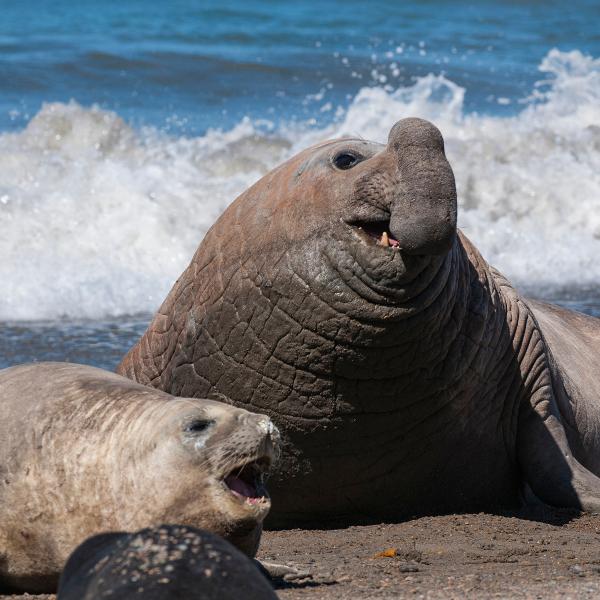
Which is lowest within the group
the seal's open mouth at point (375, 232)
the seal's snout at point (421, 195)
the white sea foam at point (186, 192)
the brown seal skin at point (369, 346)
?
the white sea foam at point (186, 192)

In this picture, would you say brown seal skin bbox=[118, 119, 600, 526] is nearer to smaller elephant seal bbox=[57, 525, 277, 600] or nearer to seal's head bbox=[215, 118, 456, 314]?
seal's head bbox=[215, 118, 456, 314]

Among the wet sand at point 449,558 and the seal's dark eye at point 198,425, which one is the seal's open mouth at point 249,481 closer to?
the seal's dark eye at point 198,425

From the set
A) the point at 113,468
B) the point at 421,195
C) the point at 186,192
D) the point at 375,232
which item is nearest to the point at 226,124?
the point at 186,192

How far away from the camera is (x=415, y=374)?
22.4 feet

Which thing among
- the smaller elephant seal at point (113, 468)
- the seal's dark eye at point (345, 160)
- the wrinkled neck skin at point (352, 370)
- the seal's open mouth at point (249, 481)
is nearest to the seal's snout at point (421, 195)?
the wrinkled neck skin at point (352, 370)

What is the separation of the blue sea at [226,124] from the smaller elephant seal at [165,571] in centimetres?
595

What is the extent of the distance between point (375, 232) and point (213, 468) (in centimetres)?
176

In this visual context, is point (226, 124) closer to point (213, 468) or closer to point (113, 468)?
point (113, 468)

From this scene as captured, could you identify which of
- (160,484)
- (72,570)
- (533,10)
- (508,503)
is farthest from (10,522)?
(533,10)

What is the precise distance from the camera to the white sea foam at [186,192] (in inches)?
529

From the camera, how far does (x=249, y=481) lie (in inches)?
206

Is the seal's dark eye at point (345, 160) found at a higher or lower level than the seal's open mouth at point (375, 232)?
higher

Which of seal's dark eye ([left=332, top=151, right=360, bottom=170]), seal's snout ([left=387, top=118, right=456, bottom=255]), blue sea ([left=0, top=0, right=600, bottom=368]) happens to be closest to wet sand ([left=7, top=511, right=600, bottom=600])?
seal's snout ([left=387, top=118, right=456, bottom=255])

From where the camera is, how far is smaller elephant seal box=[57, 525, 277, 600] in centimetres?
396
